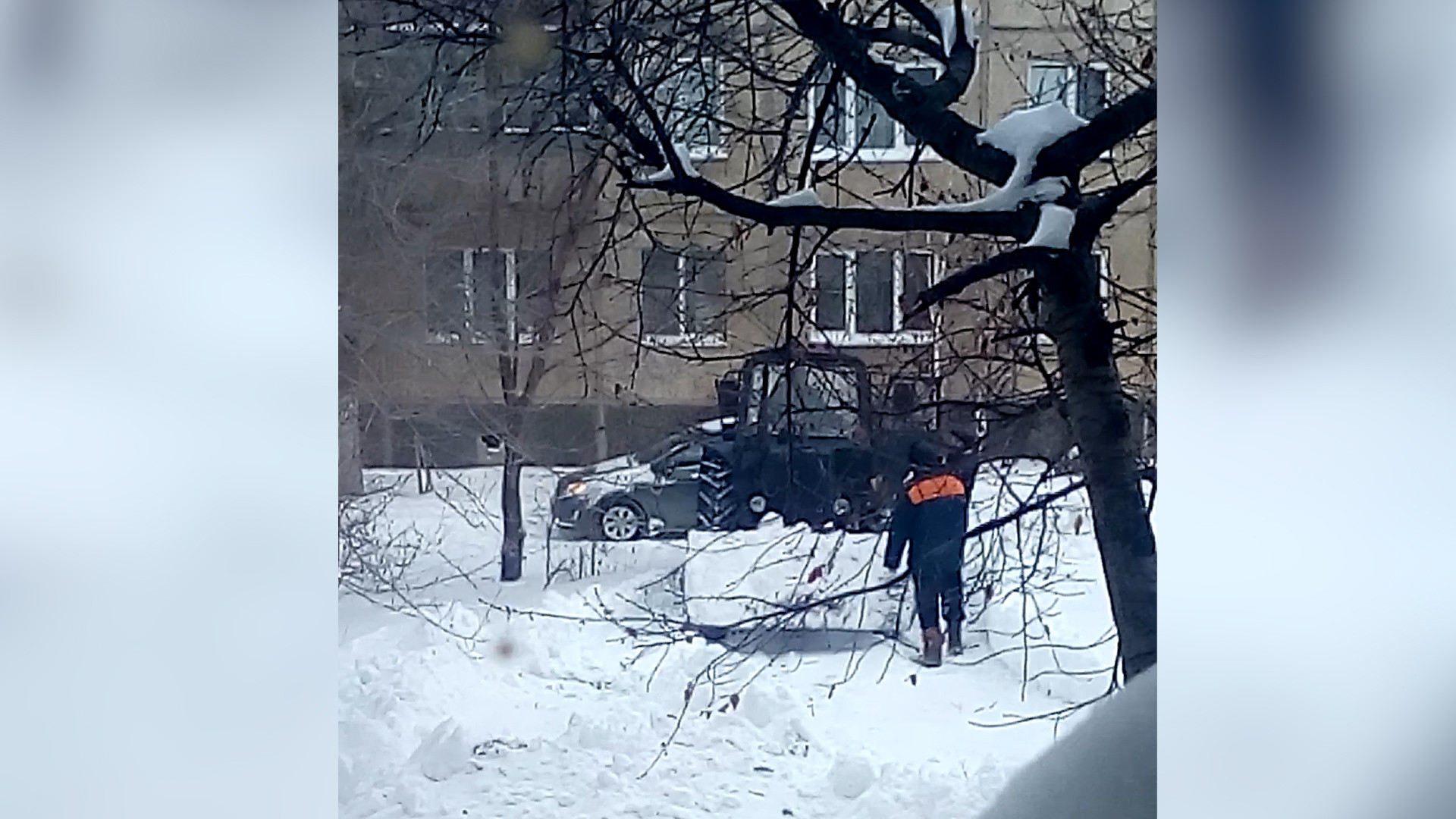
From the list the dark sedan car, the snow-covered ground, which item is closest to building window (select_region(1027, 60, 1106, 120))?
the snow-covered ground

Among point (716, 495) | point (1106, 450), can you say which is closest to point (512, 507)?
point (716, 495)

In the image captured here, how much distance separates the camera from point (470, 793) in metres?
1.80

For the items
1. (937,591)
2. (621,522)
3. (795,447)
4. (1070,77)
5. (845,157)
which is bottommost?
(937,591)

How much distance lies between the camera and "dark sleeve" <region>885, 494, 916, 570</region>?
1812 millimetres

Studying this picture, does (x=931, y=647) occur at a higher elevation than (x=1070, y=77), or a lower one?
lower

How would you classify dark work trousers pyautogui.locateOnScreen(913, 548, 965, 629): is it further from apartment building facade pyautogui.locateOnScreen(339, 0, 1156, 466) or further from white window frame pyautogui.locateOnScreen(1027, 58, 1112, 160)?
white window frame pyautogui.locateOnScreen(1027, 58, 1112, 160)

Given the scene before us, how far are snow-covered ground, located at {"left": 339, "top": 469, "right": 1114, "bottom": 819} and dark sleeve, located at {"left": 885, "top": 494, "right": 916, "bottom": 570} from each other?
0.02 m

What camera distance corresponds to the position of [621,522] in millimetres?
1793

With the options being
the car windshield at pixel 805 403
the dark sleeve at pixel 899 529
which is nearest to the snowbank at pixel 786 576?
the dark sleeve at pixel 899 529

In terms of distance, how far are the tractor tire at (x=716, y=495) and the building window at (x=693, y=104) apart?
1.46 ft

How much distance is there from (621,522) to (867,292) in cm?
49

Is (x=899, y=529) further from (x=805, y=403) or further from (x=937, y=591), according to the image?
(x=805, y=403)
